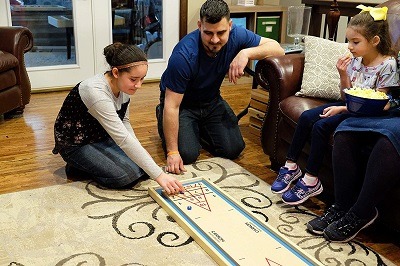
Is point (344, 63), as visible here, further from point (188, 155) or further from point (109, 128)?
point (109, 128)

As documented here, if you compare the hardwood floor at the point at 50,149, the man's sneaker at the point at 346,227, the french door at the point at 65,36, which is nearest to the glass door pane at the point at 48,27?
the french door at the point at 65,36

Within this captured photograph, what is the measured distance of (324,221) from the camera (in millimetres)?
2043

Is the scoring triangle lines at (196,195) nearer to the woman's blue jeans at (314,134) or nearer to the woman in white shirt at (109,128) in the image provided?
the woman in white shirt at (109,128)

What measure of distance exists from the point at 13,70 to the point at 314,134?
2271mm

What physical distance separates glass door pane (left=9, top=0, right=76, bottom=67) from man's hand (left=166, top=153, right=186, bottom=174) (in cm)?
223

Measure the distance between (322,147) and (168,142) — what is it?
863 millimetres

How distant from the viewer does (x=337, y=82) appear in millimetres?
2484

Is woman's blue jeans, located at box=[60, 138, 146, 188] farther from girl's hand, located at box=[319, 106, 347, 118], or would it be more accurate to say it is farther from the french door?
the french door

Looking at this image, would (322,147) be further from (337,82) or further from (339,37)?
(339,37)

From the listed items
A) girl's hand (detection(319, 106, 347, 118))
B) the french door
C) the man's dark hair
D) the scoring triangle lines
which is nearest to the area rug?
the scoring triangle lines

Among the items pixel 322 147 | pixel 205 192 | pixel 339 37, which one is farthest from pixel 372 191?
pixel 339 37

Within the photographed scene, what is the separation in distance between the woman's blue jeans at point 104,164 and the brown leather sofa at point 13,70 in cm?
111

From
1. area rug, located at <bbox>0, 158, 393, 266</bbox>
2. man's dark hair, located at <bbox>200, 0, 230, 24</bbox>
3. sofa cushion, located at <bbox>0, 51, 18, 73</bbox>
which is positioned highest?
man's dark hair, located at <bbox>200, 0, 230, 24</bbox>

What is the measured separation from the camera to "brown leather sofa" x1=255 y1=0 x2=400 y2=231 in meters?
2.41
